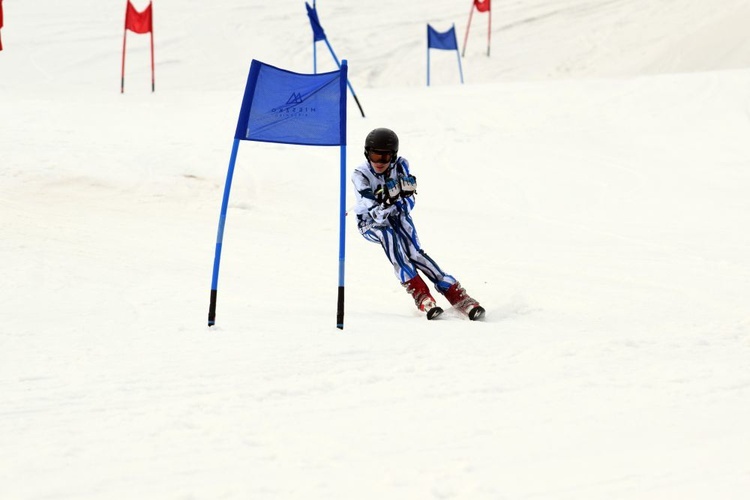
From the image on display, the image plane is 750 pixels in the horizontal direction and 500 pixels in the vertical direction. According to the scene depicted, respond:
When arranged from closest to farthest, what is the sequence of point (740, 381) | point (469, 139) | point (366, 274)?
point (740, 381)
point (366, 274)
point (469, 139)

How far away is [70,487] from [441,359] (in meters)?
2.30

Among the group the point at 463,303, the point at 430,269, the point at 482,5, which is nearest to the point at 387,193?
the point at 430,269

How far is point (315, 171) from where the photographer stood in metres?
13.1

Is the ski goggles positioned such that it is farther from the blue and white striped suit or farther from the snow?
the snow

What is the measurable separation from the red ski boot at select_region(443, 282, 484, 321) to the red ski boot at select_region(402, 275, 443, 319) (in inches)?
6.6

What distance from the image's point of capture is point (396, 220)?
6.70 meters

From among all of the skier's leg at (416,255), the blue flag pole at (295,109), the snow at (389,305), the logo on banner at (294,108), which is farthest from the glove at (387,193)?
the logo on banner at (294,108)

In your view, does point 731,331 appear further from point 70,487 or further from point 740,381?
point 70,487

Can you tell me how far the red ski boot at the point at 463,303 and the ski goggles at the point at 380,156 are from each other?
104cm

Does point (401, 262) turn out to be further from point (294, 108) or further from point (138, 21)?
point (138, 21)

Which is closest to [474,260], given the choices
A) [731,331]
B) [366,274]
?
[366,274]

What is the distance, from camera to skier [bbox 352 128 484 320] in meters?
6.50

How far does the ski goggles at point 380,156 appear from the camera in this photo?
6.39m

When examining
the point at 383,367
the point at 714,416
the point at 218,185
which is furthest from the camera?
the point at 218,185
